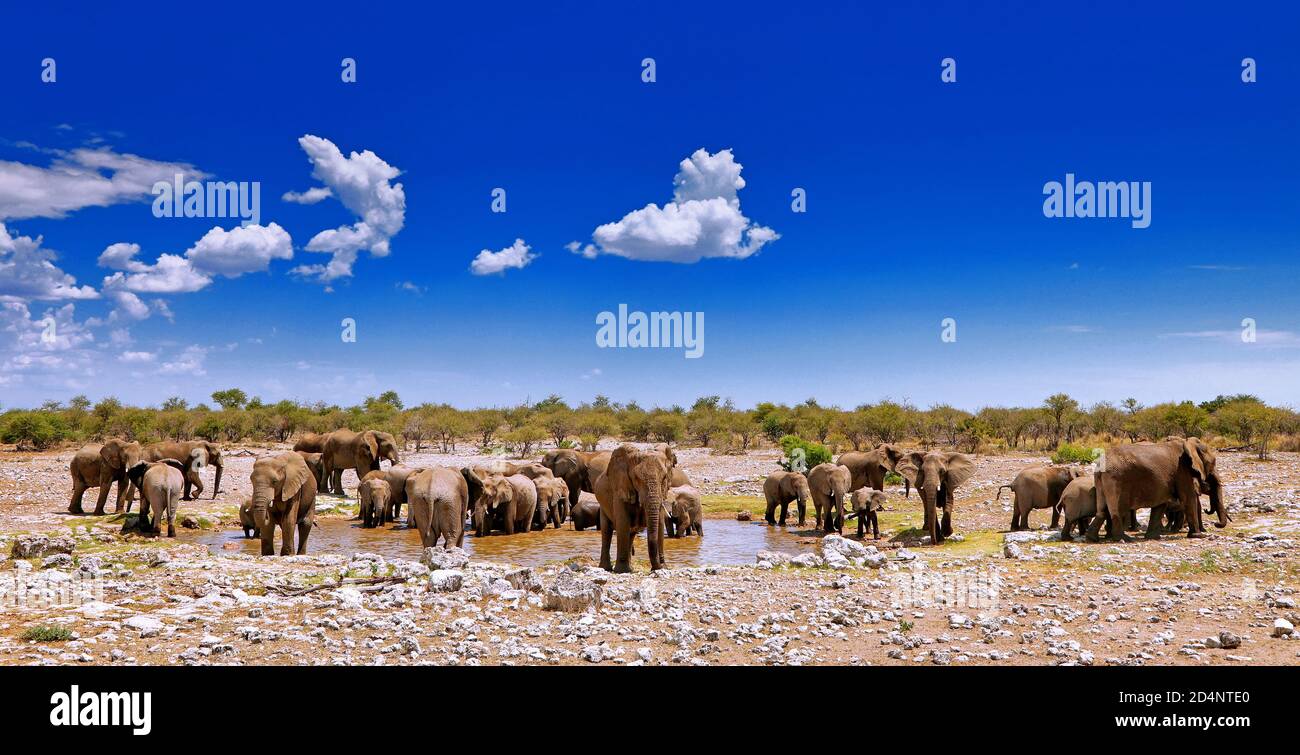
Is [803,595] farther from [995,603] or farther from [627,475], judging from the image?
[627,475]

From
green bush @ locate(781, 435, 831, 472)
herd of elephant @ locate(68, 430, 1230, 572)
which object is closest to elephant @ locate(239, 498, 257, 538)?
herd of elephant @ locate(68, 430, 1230, 572)

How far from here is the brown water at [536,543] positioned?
20.3 m

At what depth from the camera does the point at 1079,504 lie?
19.4 m

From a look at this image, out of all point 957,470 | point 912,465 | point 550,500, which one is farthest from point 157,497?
point 957,470

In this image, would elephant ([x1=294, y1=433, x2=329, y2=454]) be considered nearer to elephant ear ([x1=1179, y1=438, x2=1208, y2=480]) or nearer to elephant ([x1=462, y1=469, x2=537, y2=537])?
elephant ([x1=462, y1=469, x2=537, y2=537])

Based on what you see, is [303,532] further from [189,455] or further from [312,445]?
[312,445]

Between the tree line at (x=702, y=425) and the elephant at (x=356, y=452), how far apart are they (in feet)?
86.2

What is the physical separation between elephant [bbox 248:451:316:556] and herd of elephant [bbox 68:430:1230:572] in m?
0.03

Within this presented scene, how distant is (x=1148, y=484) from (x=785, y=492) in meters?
11.4

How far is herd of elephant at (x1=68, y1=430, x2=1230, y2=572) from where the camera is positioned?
16719 mm

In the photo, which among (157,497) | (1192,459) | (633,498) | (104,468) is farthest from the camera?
(104,468)

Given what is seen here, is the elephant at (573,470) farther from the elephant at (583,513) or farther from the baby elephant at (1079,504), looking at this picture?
the baby elephant at (1079,504)

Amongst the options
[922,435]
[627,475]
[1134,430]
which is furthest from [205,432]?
[1134,430]
